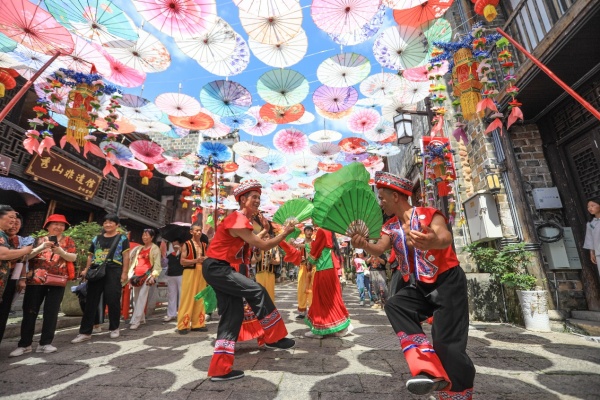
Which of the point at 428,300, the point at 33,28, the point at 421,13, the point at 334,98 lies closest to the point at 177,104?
the point at 33,28

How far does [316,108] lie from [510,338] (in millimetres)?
6447

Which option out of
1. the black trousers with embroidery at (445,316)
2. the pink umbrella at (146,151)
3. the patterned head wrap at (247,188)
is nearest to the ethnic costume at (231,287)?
the patterned head wrap at (247,188)

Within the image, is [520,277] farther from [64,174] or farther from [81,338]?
[64,174]

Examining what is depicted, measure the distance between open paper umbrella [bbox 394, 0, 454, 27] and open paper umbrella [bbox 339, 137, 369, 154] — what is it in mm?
4145

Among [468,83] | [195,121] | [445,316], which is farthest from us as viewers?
[195,121]

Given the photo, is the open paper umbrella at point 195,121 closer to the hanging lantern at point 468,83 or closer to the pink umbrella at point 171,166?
the pink umbrella at point 171,166

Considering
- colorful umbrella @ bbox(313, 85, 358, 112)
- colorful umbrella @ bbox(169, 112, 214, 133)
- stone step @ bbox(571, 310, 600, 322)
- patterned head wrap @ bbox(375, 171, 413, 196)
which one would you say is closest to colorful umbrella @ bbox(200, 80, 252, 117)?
colorful umbrella @ bbox(169, 112, 214, 133)

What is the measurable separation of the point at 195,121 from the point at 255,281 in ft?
19.6

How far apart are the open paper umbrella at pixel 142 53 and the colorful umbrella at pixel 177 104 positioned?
900mm

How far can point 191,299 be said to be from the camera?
189 inches

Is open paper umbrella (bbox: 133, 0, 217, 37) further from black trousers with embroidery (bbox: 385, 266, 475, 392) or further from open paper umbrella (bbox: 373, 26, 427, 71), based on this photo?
black trousers with embroidery (bbox: 385, 266, 475, 392)

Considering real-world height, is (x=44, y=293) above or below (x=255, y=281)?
below

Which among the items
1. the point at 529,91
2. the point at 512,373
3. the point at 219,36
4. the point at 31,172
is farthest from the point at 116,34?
the point at 529,91

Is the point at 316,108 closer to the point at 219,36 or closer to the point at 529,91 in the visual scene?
the point at 219,36
